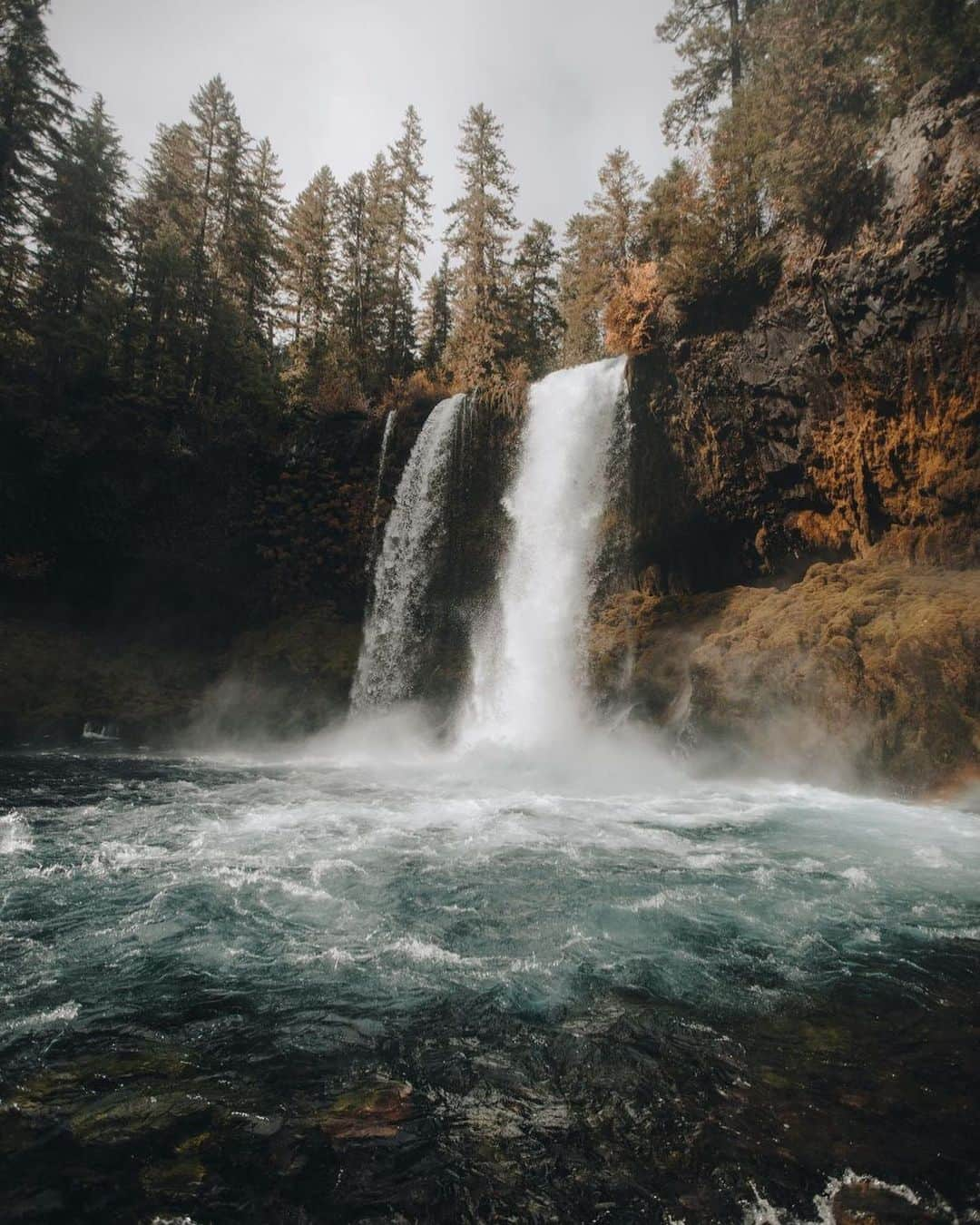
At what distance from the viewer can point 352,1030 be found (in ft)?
12.3

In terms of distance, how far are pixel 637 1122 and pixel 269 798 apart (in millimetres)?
9006

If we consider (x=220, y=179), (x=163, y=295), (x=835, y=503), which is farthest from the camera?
(x=220, y=179)

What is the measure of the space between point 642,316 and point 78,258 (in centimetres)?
1923

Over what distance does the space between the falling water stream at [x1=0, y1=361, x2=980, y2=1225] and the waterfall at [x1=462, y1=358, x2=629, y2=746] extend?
23.6 feet

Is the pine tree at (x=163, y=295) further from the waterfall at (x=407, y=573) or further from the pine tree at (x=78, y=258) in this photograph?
the waterfall at (x=407, y=573)

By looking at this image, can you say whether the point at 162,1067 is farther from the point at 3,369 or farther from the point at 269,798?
the point at 3,369

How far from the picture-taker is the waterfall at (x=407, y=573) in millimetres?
19000

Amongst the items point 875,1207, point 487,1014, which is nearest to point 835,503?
point 487,1014

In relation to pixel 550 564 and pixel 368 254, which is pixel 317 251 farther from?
pixel 550 564

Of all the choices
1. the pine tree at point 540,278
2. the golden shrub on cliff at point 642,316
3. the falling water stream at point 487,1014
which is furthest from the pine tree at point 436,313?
A: the falling water stream at point 487,1014

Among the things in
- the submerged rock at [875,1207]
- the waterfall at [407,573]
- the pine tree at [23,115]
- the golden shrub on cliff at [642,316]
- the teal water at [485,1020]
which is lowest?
the teal water at [485,1020]

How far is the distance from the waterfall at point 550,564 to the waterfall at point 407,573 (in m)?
2.18

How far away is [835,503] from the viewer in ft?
47.1

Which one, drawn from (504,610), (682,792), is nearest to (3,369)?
(504,610)
